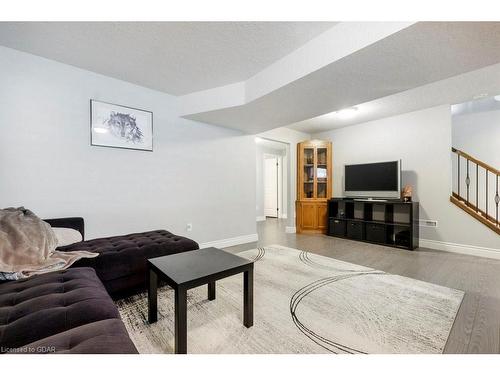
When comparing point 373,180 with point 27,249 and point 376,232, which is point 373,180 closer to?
point 376,232

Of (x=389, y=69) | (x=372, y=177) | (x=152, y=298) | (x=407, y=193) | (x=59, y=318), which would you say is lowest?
(x=152, y=298)

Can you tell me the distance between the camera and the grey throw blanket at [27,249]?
1351 mm

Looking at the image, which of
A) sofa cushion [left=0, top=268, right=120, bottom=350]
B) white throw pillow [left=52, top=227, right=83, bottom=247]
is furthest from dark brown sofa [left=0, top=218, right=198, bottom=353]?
white throw pillow [left=52, top=227, right=83, bottom=247]

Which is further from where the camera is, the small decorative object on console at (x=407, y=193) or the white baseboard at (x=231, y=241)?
the small decorative object on console at (x=407, y=193)

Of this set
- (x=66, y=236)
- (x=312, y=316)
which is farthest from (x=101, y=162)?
(x=312, y=316)

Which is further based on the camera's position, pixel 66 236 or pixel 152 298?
pixel 66 236

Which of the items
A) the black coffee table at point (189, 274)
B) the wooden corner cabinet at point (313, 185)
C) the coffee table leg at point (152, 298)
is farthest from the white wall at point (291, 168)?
the coffee table leg at point (152, 298)

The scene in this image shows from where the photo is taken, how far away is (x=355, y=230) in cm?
416

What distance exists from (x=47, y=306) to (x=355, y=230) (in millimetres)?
4310

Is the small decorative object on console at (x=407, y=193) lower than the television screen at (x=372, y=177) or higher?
lower

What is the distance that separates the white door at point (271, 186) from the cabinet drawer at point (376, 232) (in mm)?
3592

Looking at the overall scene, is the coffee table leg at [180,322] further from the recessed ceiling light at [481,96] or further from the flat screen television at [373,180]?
the recessed ceiling light at [481,96]
